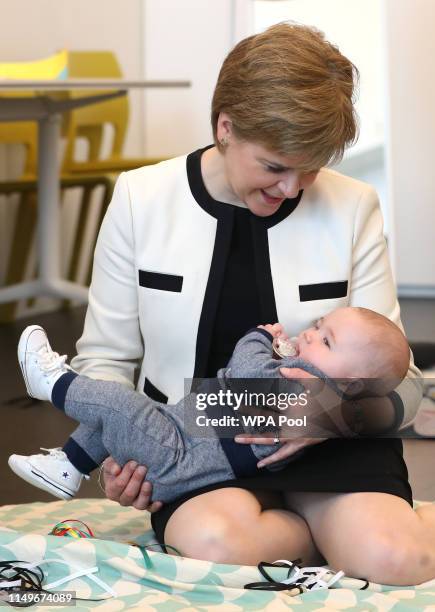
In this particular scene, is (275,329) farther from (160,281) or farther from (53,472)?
(53,472)

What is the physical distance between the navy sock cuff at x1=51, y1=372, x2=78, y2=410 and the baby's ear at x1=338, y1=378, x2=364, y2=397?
431 millimetres

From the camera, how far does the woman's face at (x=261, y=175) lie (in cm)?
166

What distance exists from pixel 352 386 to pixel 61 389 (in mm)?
456

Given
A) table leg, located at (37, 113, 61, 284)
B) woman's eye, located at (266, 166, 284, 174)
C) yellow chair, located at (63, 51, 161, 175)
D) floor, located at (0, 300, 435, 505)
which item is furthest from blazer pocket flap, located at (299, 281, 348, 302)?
yellow chair, located at (63, 51, 161, 175)

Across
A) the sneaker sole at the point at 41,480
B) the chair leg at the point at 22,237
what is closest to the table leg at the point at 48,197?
the chair leg at the point at 22,237

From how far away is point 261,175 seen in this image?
5.50 feet

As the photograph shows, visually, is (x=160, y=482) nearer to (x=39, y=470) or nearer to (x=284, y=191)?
(x=39, y=470)

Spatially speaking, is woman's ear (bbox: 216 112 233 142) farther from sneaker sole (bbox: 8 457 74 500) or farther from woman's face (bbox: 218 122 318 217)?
sneaker sole (bbox: 8 457 74 500)

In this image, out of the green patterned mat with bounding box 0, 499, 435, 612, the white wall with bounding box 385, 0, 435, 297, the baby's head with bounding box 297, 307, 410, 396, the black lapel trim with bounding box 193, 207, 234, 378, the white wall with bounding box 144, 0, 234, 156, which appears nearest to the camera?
the green patterned mat with bounding box 0, 499, 435, 612

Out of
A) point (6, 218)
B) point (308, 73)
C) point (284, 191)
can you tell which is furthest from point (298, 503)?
point (6, 218)

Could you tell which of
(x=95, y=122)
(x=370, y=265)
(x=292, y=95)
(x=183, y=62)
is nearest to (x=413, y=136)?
(x=183, y=62)

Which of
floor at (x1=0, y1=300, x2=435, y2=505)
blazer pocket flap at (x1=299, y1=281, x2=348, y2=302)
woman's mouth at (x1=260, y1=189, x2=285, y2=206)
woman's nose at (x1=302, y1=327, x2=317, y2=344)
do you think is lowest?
floor at (x1=0, y1=300, x2=435, y2=505)

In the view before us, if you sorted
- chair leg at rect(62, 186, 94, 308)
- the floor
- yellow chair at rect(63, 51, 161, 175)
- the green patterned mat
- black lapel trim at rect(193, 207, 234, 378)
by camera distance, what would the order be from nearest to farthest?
the green patterned mat < black lapel trim at rect(193, 207, 234, 378) < the floor < yellow chair at rect(63, 51, 161, 175) < chair leg at rect(62, 186, 94, 308)

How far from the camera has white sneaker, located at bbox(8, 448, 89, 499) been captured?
1.68 meters
